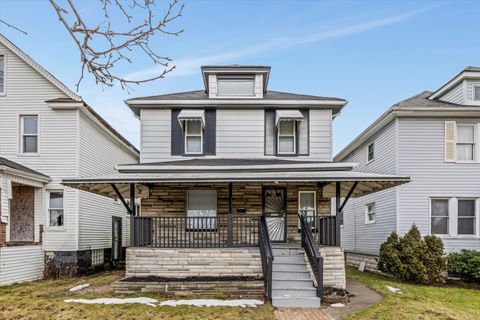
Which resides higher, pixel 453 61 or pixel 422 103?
pixel 453 61

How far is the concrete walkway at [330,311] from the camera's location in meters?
8.05

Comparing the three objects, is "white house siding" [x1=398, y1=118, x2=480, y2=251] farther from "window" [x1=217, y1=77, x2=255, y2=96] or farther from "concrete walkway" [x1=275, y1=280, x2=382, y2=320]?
"window" [x1=217, y1=77, x2=255, y2=96]

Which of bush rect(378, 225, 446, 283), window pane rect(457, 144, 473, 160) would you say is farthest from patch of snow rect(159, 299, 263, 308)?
window pane rect(457, 144, 473, 160)

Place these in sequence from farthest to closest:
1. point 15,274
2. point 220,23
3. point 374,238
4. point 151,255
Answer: point 374,238
point 15,274
point 151,255
point 220,23

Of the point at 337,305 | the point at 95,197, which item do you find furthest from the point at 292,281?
the point at 95,197

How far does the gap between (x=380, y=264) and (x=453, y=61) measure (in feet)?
39.2

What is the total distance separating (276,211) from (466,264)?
653cm

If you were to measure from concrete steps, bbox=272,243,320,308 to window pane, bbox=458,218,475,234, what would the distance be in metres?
6.84

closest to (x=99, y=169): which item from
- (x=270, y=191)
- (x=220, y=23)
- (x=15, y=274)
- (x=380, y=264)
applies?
(x=15, y=274)

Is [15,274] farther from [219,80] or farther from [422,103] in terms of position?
[422,103]

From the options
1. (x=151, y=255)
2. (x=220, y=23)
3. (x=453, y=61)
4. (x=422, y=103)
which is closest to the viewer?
(x=220, y=23)

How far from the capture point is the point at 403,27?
16609 millimetres

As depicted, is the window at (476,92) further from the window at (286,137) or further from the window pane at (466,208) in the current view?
the window at (286,137)

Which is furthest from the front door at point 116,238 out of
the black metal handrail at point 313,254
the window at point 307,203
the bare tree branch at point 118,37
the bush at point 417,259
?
the bare tree branch at point 118,37
